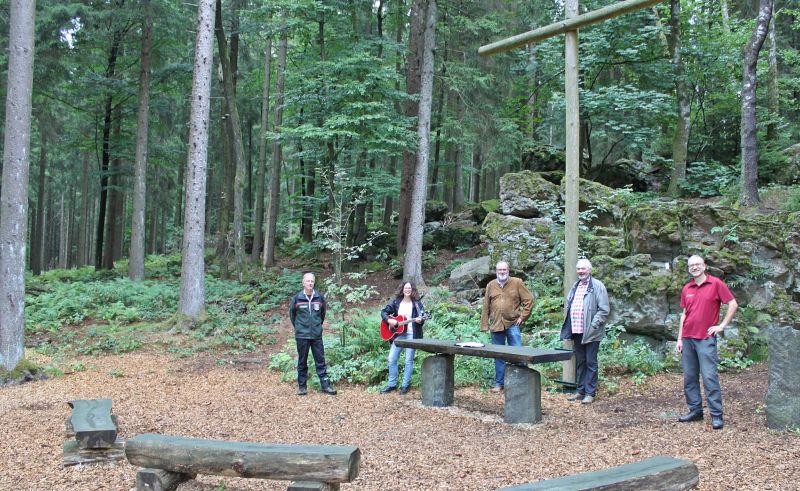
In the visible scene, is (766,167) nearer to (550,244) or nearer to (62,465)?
(550,244)

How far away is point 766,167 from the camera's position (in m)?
15.9

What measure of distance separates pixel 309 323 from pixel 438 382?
2.08m

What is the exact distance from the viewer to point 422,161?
15680 millimetres

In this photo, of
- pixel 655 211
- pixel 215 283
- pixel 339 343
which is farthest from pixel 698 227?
pixel 215 283

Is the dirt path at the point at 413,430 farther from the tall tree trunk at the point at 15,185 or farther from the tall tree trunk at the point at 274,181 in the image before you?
the tall tree trunk at the point at 274,181

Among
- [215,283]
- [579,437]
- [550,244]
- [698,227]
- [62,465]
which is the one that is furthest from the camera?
[215,283]

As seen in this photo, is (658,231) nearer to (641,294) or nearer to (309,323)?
(641,294)

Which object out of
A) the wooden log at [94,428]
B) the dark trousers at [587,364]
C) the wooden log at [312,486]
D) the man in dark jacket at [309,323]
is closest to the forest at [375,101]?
the man in dark jacket at [309,323]

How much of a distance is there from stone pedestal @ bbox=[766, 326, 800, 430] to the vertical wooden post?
8.00 ft

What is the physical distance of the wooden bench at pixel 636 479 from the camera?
350 centimetres

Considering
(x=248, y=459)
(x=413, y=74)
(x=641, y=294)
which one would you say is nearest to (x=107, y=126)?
(x=413, y=74)

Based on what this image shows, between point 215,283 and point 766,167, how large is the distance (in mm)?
16677

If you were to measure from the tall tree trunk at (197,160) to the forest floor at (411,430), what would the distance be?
11.1ft

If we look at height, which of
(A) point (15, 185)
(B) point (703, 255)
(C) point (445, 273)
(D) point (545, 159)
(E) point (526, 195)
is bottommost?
Answer: (C) point (445, 273)
